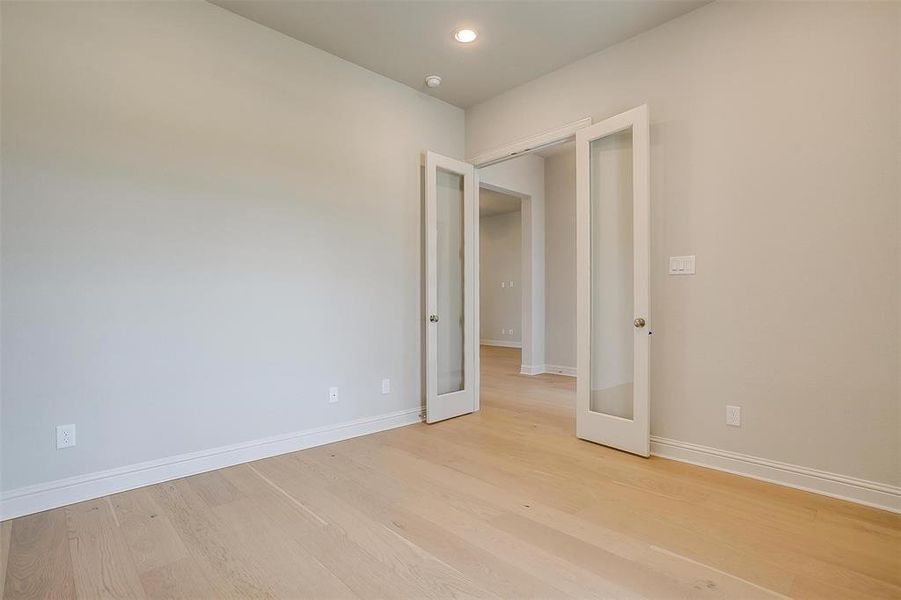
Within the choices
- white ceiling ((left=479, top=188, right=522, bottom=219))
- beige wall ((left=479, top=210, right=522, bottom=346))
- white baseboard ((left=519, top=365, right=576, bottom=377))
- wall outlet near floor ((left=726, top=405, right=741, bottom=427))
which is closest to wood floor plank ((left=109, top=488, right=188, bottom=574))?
wall outlet near floor ((left=726, top=405, right=741, bottom=427))

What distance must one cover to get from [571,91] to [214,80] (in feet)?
8.47

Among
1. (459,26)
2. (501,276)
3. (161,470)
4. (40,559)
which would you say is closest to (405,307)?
(161,470)

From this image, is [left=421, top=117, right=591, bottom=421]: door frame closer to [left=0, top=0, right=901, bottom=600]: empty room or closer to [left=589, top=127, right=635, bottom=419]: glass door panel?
[left=0, top=0, right=901, bottom=600]: empty room

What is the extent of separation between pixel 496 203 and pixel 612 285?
5.66 metres

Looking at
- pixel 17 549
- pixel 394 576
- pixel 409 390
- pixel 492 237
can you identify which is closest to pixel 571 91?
pixel 409 390

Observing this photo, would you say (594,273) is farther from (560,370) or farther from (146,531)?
(560,370)

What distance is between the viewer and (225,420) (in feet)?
9.05

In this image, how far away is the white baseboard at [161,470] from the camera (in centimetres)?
213

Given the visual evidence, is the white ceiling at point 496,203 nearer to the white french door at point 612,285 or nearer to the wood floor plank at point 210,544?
the white french door at point 612,285

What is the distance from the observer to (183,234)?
103 inches

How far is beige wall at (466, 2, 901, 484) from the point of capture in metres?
2.18

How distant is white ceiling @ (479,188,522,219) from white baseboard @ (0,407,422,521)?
5.30 meters

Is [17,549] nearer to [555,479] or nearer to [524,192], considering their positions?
[555,479]

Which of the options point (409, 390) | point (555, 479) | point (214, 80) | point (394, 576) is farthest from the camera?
point (409, 390)
